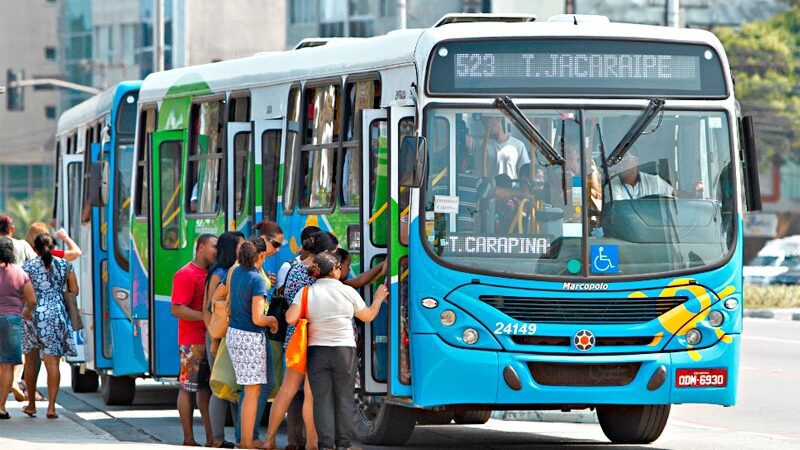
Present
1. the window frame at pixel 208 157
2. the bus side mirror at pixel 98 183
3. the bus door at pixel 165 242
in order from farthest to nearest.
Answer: the bus side mirror at pixel 98 183 → the bus door at pixel 165 242 → the window frame at pixel 208 157

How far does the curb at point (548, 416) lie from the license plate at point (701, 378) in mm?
3722

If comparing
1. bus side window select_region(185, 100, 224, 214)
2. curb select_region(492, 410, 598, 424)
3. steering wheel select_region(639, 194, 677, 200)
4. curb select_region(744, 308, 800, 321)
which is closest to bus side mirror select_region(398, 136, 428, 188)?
steering wheel select_region(639, 194, 677, 200)

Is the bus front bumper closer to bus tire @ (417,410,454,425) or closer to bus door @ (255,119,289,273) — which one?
bus tire @ (417,410,454,425)

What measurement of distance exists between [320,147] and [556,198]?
2.29m

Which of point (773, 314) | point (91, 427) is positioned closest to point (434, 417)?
point (91, 427)

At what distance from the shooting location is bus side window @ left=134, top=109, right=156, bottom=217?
1728 centimetres

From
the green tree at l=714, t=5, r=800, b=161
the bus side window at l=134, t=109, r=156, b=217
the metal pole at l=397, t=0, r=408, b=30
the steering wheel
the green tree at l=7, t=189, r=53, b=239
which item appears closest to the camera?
the steering wheel

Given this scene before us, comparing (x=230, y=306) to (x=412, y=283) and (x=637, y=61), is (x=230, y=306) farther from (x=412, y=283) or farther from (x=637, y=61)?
(x=637, y=61)

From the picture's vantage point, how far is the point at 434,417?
47.1ft

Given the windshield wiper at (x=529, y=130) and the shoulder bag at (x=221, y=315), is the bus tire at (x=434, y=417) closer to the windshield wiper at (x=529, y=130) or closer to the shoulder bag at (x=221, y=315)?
the shoulder bag at (x=221, y=315)

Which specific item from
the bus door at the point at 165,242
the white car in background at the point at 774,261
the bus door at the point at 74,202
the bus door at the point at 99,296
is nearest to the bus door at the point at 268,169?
the bus door at the point at 165,242

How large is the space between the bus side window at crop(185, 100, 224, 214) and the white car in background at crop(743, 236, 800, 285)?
41233mm

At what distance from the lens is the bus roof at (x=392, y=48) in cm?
1221

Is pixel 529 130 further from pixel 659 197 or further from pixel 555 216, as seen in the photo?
pixel 659 197
